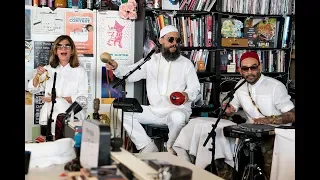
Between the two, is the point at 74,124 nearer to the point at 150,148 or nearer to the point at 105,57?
the point at 150,148

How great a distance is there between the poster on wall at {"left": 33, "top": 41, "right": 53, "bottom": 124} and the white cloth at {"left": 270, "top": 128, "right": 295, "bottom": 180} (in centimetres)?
198

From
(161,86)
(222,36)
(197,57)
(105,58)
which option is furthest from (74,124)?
(222,36)

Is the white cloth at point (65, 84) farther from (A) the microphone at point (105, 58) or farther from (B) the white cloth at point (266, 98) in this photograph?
(B) the white cloth at point (266, 98)

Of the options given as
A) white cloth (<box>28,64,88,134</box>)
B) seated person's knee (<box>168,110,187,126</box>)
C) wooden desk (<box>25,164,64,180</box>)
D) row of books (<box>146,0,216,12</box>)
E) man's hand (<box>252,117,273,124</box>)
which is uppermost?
row of books (<box>146,0,216,12</box>)

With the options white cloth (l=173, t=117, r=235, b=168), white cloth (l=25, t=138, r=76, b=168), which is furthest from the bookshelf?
white cloth (l=25, t=138, r=76, b=168)

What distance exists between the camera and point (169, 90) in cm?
362

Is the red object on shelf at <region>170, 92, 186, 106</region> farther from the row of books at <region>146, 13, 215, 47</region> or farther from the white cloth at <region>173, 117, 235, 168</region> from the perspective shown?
the row of books at <region>146, 13, 215, 47</region>

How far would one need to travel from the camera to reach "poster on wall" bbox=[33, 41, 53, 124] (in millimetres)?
3539

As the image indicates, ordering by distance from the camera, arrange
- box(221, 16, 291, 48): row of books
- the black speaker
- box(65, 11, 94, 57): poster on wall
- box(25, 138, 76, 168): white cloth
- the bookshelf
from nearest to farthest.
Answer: the black speaker, box(25, 138, 76, 168): white cloth, box(65, 11, 94, 57): poster on wall, the bookshelf, box(221, 16, 291, 48): row of books

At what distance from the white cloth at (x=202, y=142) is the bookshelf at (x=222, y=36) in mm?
728
